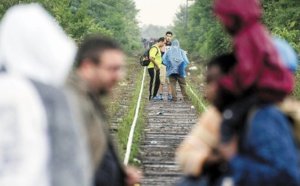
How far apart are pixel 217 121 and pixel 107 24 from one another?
56568mm

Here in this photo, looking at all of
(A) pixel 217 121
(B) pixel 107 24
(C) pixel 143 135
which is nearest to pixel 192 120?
(C) pixel 143 135

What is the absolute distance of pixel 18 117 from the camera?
2.82 m

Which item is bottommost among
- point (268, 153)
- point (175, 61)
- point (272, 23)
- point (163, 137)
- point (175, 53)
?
point (163, 137)

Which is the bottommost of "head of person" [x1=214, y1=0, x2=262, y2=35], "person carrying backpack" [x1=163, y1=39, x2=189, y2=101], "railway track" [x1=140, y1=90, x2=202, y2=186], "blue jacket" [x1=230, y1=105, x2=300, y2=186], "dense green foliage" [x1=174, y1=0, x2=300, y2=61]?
"railway track" [x1=140, y1=90, x2=202, y2=186]

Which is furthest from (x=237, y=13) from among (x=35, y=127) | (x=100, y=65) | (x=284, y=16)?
(x=284, y=16)

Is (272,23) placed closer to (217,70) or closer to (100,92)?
(100,92)

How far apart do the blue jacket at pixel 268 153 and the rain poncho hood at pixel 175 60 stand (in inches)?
627

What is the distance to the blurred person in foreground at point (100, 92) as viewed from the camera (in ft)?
12.5

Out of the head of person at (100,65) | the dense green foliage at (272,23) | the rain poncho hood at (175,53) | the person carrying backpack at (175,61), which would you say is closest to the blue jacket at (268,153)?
the head of person at (100,65)

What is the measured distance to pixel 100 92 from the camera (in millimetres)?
4078

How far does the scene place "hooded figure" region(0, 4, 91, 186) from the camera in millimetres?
2814

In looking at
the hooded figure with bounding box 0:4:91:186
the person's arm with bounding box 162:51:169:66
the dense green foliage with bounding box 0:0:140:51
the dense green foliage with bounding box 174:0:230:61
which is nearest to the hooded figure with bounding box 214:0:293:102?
the hooded figure with bounding box 0:4:91:186

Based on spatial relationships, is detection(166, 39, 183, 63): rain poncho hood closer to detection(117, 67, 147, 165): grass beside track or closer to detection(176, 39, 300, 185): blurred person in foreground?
detection(117, 67, 147, 165): grass beside track

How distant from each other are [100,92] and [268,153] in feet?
3.83
